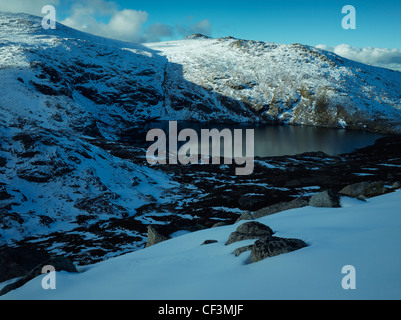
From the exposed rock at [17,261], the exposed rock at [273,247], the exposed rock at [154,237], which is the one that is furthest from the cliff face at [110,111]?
the exposed rock at [273,247]

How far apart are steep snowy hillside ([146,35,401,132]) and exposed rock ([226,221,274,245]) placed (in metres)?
141

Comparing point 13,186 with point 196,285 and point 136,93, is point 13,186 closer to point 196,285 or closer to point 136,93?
point 196,285

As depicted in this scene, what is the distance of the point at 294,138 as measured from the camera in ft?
367

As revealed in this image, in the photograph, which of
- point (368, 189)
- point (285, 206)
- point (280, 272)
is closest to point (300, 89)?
point (368, 189)

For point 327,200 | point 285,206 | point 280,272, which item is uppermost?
point 280,272

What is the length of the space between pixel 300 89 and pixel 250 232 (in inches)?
6745

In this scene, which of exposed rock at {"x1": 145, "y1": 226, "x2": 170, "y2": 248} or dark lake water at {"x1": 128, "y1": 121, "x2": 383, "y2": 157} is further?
dark lake water at {"x1": 128, "y1": 121, "x2": 383, "y2": 157}

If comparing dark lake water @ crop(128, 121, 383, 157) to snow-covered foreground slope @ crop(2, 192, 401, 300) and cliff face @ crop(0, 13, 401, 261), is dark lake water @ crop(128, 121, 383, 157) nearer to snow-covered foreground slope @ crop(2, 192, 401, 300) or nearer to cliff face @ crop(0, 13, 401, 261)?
cliff face @ crop(0, 13, 401, 261)

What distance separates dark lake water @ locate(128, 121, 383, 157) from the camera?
92.8 m
